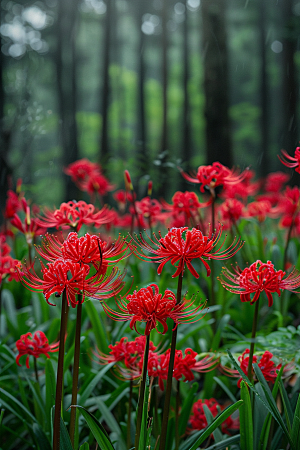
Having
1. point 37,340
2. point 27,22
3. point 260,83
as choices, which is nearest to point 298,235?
point 37,340

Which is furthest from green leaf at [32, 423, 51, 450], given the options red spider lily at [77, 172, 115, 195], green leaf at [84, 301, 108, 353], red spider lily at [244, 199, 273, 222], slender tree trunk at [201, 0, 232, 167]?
slender tree trunk at [201, 0, 232, 167]

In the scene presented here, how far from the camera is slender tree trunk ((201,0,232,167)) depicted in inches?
213

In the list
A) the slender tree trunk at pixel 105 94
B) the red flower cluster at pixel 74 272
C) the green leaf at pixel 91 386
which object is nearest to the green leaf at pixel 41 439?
the green leaf at pixel 91 386

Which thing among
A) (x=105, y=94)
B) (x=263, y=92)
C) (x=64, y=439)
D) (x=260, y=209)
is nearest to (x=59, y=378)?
(x=64, y=439)

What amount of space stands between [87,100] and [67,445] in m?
21.8

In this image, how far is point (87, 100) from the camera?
2136 cm

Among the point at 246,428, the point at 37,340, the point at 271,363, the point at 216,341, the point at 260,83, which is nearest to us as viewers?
the point at 246,428

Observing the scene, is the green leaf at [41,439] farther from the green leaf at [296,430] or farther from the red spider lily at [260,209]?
the red spider lily at [260,209]

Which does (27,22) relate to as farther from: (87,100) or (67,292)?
(67,292)

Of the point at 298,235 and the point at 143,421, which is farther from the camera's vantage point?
the point at 298,235

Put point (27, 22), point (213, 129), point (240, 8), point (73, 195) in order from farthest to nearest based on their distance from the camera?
point (240, 8)
point (73, 195)
point (27, 22)
point (213, 129)

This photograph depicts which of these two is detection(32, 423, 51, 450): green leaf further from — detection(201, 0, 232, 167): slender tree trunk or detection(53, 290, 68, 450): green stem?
detection(201, 0, 232, 167): slender tree trunk

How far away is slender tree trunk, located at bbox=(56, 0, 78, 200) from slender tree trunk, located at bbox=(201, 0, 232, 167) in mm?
8908

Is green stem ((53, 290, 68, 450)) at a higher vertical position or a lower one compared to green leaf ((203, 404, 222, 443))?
higher
